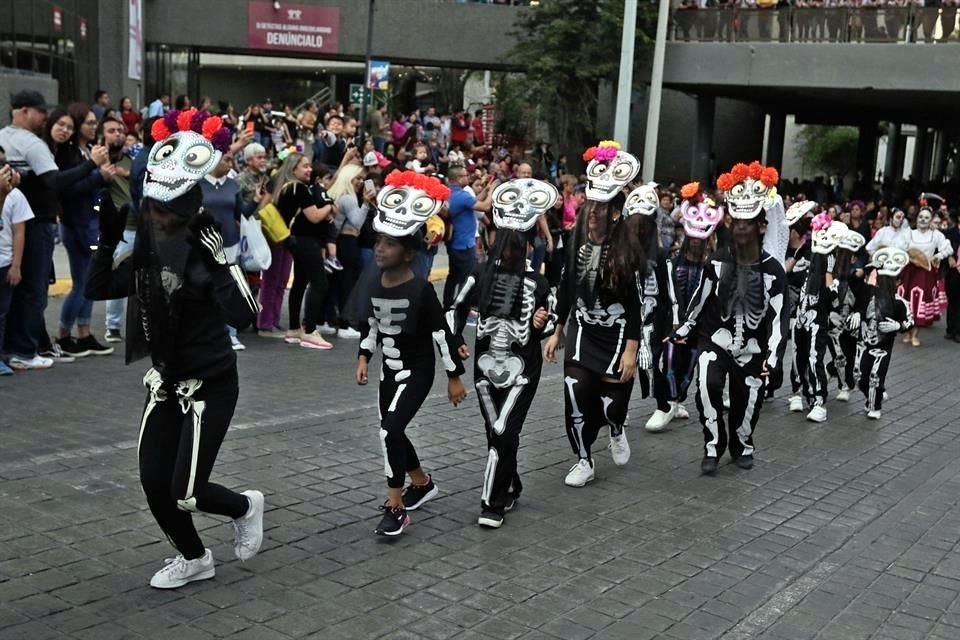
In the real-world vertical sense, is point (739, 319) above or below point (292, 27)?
below

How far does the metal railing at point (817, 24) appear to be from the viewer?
23938mm

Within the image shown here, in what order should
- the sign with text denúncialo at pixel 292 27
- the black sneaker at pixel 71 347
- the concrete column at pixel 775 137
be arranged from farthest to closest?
the concrete column at pixel 775 137 → the sign with text denúncialo at pixel 292 27 → the black sneaker at pixel 71 347

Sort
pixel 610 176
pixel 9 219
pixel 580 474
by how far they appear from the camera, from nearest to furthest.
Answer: pixel 610 176 → pixel 580 474 → pixel 9 219

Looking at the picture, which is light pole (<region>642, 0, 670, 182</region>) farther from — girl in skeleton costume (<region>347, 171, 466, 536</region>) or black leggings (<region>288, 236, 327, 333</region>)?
girl in skeleton costume (<region>347, 171, 466, 536</region>)

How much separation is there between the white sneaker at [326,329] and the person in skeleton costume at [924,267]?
29.0 ft

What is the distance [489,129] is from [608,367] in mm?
24569

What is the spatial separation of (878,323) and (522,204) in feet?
16.8

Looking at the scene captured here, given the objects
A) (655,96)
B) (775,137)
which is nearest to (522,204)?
(655,96)

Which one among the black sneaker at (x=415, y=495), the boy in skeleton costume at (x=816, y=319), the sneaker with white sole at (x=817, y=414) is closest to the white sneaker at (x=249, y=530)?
the black sneaker at (x=415, y=495)

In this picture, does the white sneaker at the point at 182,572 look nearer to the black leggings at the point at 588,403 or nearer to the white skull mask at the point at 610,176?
the black leggings at the point at 588,403

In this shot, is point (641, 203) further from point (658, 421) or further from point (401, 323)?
point (658, 421)

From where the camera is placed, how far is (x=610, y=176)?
6.72m

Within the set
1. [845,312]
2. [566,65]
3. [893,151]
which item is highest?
[566,65]

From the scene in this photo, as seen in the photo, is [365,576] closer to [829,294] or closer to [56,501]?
[56,501]
